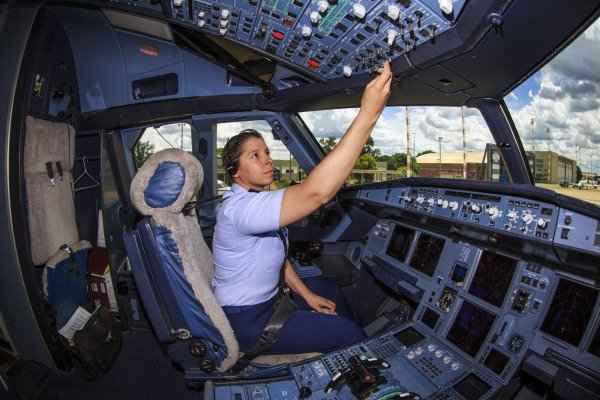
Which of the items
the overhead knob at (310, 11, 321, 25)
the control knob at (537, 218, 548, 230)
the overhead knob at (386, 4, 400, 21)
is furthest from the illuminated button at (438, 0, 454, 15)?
the control knob at (537, 218, 548, 230)

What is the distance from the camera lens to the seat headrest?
4.63 feet

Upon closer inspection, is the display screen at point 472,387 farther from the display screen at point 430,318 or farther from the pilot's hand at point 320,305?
the pilot's hand at point 320,305

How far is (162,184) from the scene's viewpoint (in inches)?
55.6

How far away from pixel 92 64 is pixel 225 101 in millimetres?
1315

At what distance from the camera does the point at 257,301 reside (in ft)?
5.14

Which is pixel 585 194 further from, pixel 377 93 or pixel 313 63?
pixel 313 63

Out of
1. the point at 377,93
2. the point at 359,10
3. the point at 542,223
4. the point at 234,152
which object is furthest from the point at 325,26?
the point at 542,223

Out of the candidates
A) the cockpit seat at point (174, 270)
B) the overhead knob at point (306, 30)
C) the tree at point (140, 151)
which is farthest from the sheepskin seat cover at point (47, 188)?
the overhead knob at point (306, 30)

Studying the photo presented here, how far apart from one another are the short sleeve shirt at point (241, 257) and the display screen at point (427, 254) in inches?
45.3

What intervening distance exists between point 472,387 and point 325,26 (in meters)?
1.85

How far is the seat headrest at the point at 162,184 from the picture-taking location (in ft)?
4.63

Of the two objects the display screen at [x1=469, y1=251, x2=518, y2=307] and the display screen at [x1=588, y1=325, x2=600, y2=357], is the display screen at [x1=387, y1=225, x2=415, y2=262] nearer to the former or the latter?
the display screen at [x1=469, y1=251, x2=518, y2=307]

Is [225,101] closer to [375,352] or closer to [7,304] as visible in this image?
[7,304]

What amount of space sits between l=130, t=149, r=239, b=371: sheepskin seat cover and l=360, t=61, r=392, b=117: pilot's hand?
777mm
